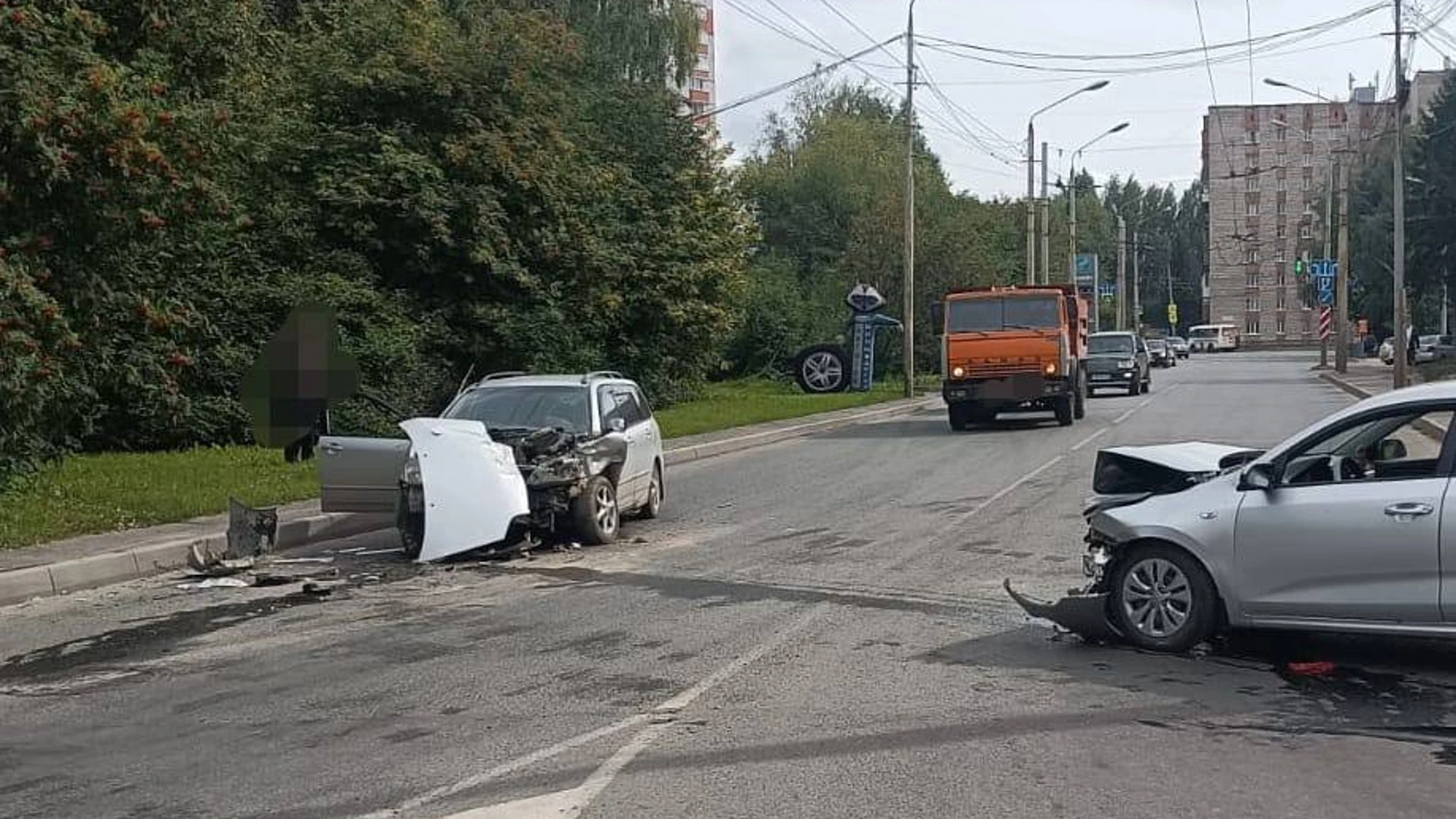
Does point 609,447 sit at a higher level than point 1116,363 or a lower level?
lower

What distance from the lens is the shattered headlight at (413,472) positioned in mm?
12338

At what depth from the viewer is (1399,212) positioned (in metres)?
32.1

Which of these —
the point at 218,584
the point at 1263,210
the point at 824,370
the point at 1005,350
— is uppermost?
the point at 1263,210

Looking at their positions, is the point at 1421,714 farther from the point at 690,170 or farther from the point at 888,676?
the point at 690,170

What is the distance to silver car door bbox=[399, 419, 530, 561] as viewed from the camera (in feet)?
39.6

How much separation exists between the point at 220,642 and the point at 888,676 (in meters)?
4.23

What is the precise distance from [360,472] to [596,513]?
213 centimetres

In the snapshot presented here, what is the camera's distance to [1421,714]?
6.75 m

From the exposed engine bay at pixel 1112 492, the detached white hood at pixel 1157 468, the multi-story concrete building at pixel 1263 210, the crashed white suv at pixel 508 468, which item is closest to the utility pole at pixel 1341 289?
the crashed white suv at pixel 508 468

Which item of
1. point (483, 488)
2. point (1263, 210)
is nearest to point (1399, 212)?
Answer: point (483, 488)

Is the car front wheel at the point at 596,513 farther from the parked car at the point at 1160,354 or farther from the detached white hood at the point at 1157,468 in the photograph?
the parked car at the point at 1160,354

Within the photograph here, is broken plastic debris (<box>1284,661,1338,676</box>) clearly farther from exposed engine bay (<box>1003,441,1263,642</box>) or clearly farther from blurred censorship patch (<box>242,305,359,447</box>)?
blurred censorship patch (<box>242,305,359,447</box>)

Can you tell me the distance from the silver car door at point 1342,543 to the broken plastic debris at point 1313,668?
280 millimetres

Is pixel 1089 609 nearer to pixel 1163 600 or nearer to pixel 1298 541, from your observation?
pixel 1163 600
